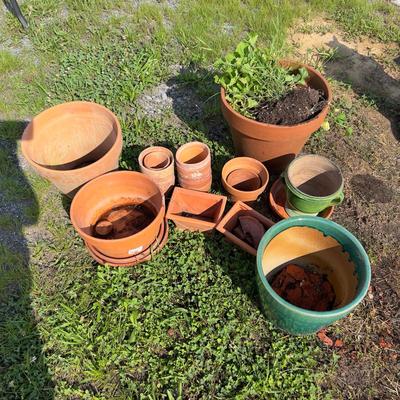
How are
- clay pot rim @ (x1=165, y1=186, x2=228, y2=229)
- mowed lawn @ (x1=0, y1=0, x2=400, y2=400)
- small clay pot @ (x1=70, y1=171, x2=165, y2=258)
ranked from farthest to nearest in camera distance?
1. clay pot rim @ (x1=165, y1=186, x2=228, y2=229)
2. small clay pot @ (x1=70, y1=171, x2=165, y2=258)
3. mowed lawn @ (x1=0, y1=0, x2=400, y2=400)

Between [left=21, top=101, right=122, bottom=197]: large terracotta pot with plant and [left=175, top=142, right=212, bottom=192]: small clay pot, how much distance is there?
19.3 inches

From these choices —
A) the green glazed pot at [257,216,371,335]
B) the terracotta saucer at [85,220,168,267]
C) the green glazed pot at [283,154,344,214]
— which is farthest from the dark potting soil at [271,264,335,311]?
the terracotta saucer at [85,220,168,267]

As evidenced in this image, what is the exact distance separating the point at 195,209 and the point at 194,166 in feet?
1.30

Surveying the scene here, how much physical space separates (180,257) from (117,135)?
3.39 ft

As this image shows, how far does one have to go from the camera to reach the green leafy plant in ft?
9.16

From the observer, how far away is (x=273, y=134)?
2725 mm

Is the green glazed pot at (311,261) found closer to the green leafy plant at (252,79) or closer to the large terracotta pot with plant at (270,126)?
the large terracotta pot with plant at (270,126)

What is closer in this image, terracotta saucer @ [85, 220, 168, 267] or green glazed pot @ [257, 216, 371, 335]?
green glazed pot @ [257, 216, 371, 335]

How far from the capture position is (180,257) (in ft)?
8.89

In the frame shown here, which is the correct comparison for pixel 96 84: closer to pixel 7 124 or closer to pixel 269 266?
pixel 7 124

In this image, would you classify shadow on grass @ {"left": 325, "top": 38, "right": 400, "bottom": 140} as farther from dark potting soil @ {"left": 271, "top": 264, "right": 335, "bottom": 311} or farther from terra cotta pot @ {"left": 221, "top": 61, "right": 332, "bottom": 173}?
dark potting soil @ {"left": 271, "top": 264, "right": 335, "bottom": 311}

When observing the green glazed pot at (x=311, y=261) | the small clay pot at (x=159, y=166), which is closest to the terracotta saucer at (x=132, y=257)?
the small clay pot at (x=159, y=166)

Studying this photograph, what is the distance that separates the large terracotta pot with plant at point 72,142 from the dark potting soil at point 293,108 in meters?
1.14

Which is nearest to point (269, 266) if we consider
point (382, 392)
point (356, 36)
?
point (382, 392)
